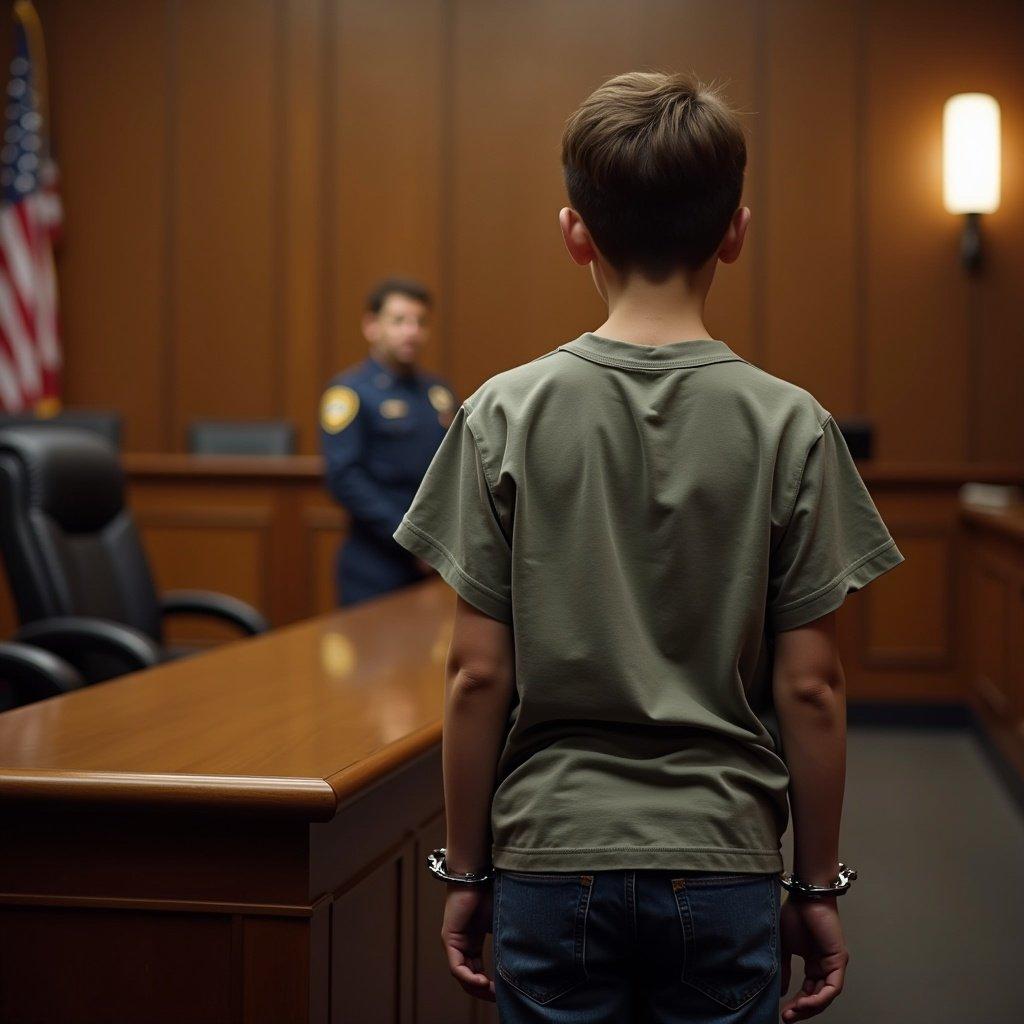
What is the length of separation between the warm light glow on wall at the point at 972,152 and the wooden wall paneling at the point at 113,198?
3.69 m

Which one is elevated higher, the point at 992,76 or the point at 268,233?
the point at 992,76

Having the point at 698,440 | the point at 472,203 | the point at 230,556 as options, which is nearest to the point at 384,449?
the point at 230,556

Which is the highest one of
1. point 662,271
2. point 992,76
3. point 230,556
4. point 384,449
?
point 992,76

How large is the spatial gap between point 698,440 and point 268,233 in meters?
6.27

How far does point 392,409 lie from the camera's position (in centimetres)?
427

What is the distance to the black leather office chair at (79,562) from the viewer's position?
2861 millimetres

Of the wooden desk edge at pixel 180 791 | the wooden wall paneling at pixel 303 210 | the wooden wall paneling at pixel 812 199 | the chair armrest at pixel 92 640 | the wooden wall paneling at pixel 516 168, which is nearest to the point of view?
the wooden desk edge at pixel 180 791

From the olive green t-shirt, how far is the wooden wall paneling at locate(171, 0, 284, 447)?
20.0 ft

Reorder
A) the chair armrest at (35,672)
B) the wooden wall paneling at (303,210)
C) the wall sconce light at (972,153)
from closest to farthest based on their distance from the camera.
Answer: the chair armrest at (35,672)
the wall sconce light at (972,153)
the wooden wall paneling at (303,210)

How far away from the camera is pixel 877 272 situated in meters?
6.62

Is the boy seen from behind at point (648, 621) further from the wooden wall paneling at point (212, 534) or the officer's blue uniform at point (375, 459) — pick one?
the wooden wall paneling at point (212, 534)

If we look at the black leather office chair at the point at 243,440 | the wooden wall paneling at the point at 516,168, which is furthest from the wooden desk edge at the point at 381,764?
the wooden wall paneling at the point at 516,168

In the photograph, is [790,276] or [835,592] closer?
[835,592]

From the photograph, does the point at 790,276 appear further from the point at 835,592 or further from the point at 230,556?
the point at 835,592
